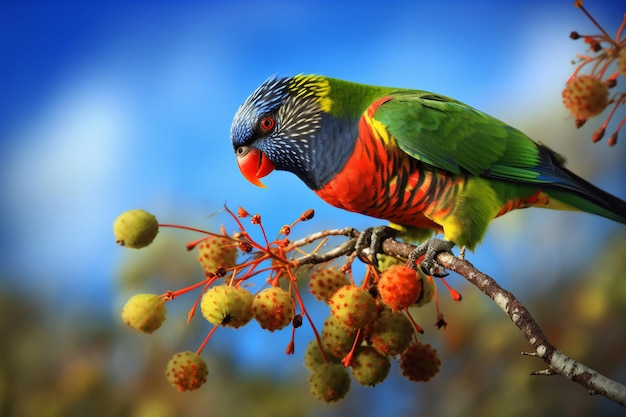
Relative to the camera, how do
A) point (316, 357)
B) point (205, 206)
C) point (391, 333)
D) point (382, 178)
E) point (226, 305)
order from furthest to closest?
point (205, 206) < point (382, 178) < point (316, 357) < point (391, 333) < point (226, 305)

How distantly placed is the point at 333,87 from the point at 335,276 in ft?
1.57

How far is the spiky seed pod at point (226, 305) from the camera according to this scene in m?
1.09

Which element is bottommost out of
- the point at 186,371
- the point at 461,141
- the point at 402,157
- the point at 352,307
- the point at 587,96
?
the point at 186,371

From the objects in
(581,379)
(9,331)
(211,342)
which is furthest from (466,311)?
(9,331)

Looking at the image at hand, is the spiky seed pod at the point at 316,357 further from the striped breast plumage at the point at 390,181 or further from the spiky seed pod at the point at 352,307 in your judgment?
the striped breast plumage at the point at 390,181

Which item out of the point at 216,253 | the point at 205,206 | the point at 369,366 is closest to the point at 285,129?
the point at 216,253

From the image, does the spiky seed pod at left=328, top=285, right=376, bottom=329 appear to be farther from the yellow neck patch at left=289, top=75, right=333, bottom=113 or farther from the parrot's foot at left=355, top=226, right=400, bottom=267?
the yellow neck patch at left=289, top=75, right=333, bottom=113

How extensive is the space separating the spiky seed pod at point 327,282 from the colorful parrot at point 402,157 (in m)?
0.21

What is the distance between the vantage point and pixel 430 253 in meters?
1.32

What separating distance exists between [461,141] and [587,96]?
1.61 feet

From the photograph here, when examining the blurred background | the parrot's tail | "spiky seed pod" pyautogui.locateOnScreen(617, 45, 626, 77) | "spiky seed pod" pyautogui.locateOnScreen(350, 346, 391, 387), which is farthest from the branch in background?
the blurred background

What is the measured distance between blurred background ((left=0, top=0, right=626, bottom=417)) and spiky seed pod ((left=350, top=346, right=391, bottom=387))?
799 millimetres

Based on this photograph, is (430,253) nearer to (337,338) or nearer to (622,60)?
(337,338)

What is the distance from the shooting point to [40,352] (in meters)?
2.16
